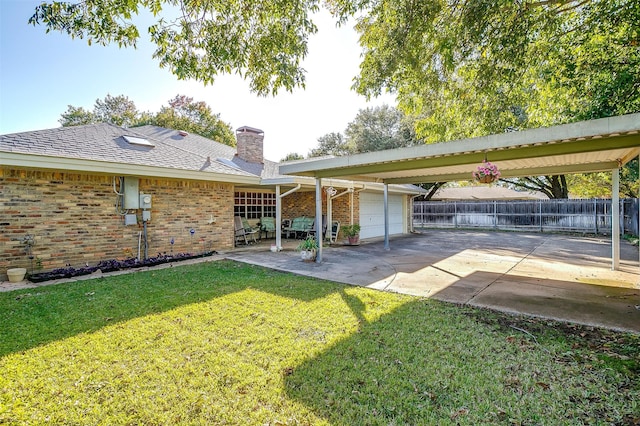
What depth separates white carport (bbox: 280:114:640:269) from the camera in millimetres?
4508

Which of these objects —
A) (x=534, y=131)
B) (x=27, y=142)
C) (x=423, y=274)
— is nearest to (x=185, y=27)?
(x=27, y=142)

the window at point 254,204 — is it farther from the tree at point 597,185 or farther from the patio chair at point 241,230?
the tree at point 597,185

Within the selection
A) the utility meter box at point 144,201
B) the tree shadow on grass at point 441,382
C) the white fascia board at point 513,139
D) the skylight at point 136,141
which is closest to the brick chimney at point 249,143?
the skylight at point 136,141

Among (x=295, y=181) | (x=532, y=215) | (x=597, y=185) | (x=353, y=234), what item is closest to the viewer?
(x=295, y=181)

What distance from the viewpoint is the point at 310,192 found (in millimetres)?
13609

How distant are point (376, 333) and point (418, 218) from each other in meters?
19.4

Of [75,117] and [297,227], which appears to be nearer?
[297,227]

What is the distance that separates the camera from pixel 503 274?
689 centimetres

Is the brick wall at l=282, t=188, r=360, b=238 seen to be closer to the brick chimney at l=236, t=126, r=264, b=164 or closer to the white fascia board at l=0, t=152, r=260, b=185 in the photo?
the brick chimney at l=236, t=126, r=264, b=164

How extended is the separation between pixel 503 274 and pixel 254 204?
9778 millimetres

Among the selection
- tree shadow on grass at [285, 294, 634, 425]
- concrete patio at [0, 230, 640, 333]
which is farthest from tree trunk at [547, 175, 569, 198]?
tree shadow on grass at [285, 294, 634, 425]

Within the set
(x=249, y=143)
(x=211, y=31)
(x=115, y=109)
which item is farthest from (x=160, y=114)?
(x=211, y=31)

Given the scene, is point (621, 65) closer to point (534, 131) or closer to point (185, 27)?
point (534, 131)

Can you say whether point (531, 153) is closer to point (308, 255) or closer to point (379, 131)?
point (308, 255)
